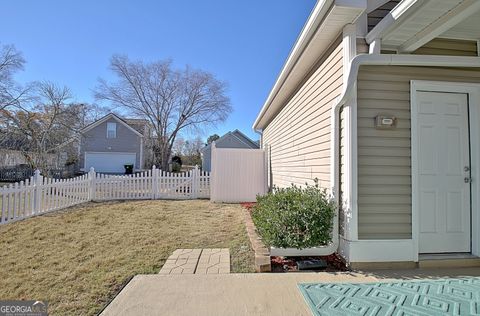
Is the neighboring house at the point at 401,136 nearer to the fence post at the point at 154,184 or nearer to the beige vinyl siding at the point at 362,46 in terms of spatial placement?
the beige vinyl siding at the point at 362,46

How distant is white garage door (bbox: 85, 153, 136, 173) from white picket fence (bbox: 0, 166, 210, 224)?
1707cm

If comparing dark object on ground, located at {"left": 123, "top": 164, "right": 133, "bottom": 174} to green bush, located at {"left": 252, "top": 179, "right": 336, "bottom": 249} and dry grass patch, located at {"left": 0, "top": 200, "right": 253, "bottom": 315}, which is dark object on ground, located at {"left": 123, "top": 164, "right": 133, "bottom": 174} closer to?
dry grass patch, located at {"left": 0, "top": 200, "right": 253, "bottom": 315}

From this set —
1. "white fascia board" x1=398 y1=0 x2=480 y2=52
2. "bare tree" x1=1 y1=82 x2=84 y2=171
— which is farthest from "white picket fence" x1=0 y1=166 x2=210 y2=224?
"bare tree" x1=1 y1=82 x2=84 y2=171

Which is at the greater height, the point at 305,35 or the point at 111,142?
the point at 111,142

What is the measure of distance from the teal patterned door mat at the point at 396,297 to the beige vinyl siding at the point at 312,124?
1566mm

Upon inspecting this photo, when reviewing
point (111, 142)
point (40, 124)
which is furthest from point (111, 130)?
point (40, 124)

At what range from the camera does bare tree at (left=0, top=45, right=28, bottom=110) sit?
16250 mm

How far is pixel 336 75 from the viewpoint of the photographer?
3877mm

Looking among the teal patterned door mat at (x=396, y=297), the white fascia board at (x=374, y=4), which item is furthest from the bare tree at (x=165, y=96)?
the teal patterned door mat at (x=396, y=297)

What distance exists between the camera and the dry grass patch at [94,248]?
2.80 m

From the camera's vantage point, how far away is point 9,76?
1678 centimetres

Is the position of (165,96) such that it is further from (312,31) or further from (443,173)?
(443,173)

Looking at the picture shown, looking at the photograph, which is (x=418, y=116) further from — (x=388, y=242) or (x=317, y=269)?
(x=317, y=269)

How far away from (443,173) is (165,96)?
913 inches
